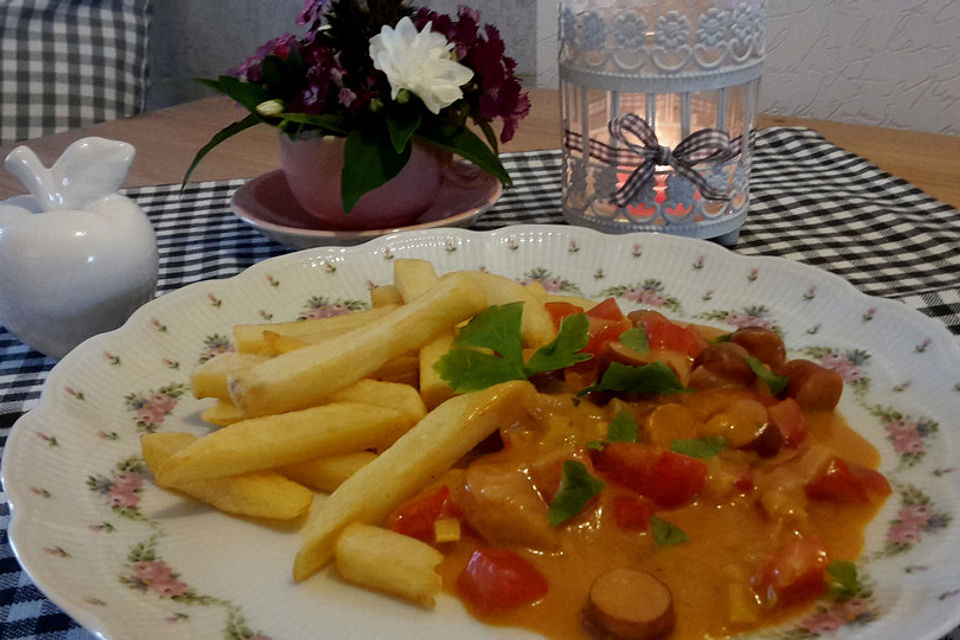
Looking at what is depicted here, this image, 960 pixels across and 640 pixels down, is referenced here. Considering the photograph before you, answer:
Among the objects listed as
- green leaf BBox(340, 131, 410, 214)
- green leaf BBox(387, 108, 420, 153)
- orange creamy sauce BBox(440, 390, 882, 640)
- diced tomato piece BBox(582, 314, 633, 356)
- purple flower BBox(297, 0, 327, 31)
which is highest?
purple flower BBox(297, 0, 327, 31)

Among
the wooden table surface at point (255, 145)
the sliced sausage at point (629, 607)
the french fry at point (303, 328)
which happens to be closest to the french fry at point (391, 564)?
the sliced sausage at point (629, 607)

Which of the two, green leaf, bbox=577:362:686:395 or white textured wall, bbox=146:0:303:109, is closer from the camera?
green leaf, bbox=577:362:686:395

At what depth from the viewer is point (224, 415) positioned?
1679 mm

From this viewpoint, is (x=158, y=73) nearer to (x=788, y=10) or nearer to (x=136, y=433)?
(x=788, y=10)

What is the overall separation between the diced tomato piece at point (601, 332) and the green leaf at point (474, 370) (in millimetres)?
204

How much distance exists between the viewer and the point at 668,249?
7.72ft

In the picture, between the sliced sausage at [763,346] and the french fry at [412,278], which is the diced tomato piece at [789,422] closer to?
the sliced sausage at [763,346]

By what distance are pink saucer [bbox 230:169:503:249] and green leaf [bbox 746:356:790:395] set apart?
110 centimetres

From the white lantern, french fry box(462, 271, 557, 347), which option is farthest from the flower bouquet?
french fry box(462, 271, 557, 347)

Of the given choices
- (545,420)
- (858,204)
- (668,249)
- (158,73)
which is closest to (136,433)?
(545,420)

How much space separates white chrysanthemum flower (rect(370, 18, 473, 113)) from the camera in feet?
7.87

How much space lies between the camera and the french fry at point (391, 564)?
1.35 m

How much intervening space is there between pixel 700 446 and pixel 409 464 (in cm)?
54

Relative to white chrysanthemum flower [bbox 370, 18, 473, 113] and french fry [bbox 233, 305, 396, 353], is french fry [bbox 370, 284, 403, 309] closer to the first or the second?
french fry [bbox 233, 305, 396, 353]
